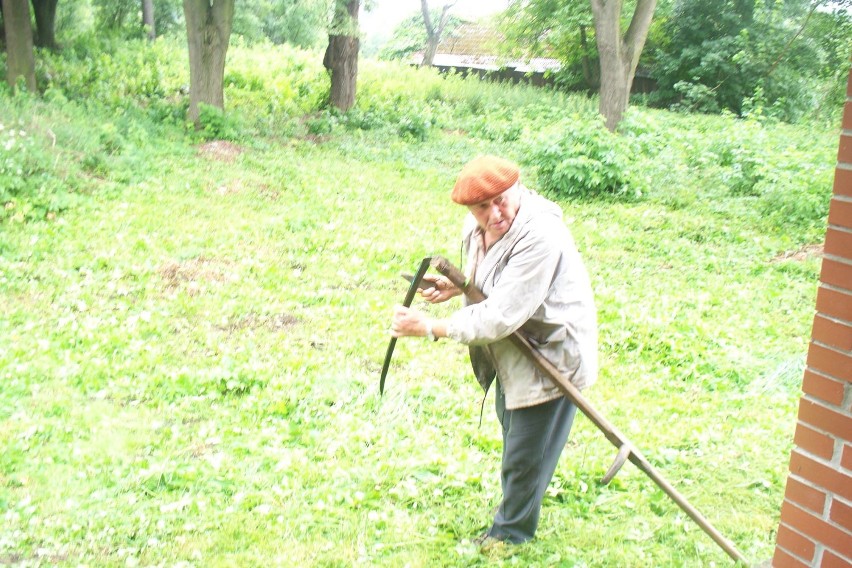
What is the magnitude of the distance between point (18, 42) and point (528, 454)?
513 inches

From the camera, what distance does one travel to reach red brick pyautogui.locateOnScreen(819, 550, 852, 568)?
257 centimetres

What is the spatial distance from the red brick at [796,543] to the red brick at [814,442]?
312 millimetres

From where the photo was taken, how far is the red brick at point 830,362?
2477mm

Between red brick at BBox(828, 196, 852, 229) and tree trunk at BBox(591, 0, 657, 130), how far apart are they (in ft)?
41.6

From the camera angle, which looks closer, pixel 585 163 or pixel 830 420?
pixel 830 420

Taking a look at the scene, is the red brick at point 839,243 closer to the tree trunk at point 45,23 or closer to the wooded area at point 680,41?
the wooded area at point 680,41

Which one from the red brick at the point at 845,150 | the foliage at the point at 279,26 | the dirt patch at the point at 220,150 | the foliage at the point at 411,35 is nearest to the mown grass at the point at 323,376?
the dirt patch at the point at 220,150

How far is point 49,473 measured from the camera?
455 cm

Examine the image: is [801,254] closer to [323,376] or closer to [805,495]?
[323,376]

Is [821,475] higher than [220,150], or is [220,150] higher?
[220,150]

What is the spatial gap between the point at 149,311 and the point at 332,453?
289 cm

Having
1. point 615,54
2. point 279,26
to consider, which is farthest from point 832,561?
point 279,26

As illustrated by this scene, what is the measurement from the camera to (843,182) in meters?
2.43

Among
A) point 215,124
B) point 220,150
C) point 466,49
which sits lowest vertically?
point 220,150
